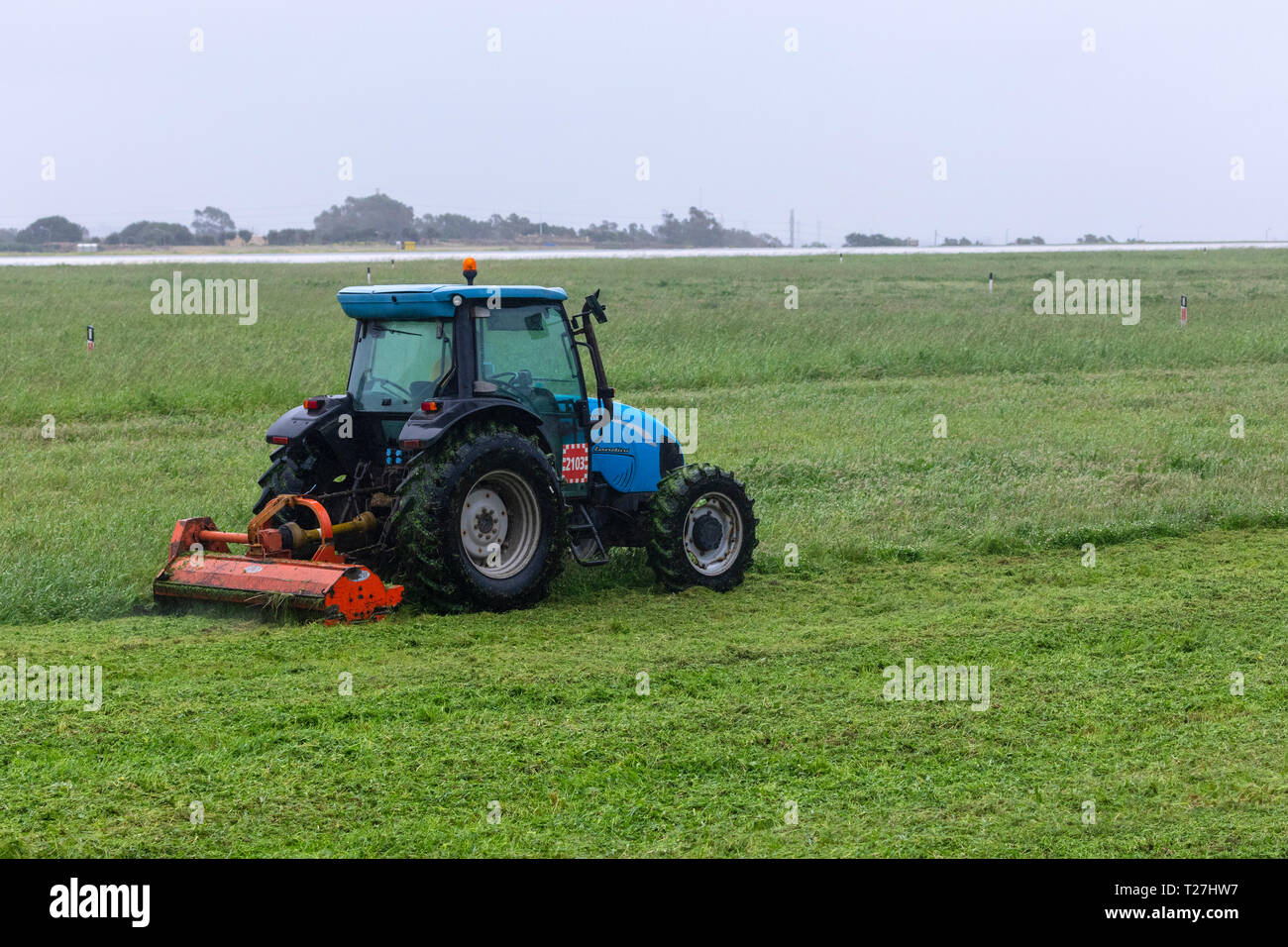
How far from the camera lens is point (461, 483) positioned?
8.27 meters

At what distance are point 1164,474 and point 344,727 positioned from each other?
9.50m

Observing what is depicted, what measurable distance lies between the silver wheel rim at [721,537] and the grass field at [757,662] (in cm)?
39

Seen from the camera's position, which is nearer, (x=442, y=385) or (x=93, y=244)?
(x=442, y=385)

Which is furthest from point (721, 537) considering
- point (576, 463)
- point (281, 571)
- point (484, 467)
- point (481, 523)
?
point (281, 571)

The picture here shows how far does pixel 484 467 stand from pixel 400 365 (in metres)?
1.08

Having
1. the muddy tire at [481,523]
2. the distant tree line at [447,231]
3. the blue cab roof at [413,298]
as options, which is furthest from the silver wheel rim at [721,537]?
the distant tree line at [447,231]

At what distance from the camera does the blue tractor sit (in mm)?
8359

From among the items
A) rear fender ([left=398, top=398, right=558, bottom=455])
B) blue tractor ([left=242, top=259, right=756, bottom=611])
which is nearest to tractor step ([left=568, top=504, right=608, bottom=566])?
blue tractor ([left=242, top=259, right=756, bottom=611])

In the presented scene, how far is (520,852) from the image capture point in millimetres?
4797

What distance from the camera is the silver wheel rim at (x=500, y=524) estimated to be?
8609 millimetres

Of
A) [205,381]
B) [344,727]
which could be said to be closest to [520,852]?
[344,727]

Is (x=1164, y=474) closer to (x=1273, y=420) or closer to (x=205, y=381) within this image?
(x=1273, y=420)

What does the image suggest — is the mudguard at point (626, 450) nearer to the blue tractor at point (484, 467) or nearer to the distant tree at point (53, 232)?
the blue tractor at point (484, 467)

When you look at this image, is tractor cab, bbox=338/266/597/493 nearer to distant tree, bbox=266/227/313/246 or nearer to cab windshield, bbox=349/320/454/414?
cab windshield, bbox=349/320/454/414
